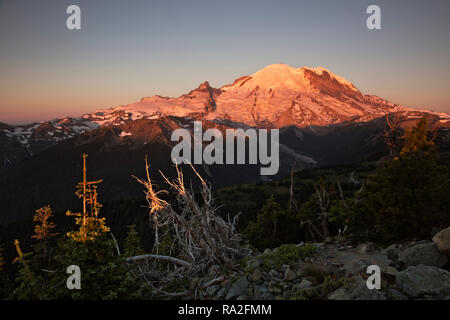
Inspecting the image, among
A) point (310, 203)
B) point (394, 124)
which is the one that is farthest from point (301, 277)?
point (310, 203)

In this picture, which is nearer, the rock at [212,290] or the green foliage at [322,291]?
the green foliage at [322,291]

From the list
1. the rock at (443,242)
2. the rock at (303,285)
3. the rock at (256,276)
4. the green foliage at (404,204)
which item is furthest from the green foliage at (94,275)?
the green foliage at (404,204)

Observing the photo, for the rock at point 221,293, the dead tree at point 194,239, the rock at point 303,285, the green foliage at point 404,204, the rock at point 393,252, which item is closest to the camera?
the rock at point 303,285

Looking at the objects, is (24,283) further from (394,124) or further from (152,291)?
(394,124)

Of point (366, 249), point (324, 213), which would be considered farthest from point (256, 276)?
point (324, 213)

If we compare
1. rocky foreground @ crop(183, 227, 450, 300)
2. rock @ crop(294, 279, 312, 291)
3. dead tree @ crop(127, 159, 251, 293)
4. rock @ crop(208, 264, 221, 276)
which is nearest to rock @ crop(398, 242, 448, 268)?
rocky foreground @ crop(183, 227, 450, 300)

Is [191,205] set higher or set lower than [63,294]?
higher

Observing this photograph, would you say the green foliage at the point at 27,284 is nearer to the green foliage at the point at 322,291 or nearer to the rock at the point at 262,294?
the rock at the point at 262,294

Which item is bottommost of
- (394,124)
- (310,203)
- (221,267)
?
(310,203)
